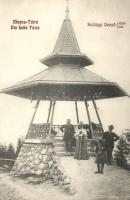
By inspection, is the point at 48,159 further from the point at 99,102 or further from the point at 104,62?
the point at 104,62

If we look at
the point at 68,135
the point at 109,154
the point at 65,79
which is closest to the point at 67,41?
the point at 65,79

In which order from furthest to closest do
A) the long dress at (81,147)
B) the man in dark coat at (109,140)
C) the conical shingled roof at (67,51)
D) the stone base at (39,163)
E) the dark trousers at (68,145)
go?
the dark trousers at (68,145) < the long dress at (81,147) < the conical shingled roof at (67,51) < the man in dark coat at (109,140) < the stone base at (39,163)

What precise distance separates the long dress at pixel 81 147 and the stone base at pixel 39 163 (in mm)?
472

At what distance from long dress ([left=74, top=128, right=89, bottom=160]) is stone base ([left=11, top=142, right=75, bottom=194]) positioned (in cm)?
47

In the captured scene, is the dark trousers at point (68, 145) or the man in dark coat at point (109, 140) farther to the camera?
the dark trousers at point (68, 145)

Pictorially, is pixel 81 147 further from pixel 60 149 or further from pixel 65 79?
pixel 65 79

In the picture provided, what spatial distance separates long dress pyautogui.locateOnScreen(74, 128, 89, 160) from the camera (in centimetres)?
994

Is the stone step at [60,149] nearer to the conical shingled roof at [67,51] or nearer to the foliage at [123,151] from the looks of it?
the foliage at [123,151]

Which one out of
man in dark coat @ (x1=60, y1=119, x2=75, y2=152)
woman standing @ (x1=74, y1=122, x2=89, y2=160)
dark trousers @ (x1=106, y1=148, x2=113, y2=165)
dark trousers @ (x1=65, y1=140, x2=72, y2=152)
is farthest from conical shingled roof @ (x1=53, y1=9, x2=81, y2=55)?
dark trousers @ (x1=106, y1=148, x2=113, y2=165)

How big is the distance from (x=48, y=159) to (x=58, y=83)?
175cm

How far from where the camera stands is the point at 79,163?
9.60m

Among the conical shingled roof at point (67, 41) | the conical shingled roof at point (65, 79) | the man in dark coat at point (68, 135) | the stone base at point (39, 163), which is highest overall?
the conical shingled roof at point (67, 41)

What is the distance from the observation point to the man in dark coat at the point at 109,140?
9.63 meters

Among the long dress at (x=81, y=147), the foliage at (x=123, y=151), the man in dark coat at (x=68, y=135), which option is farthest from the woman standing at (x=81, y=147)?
the foliage at (x=123, y=151)
